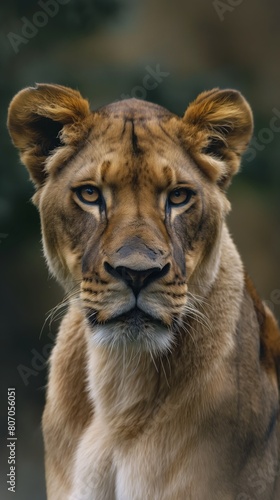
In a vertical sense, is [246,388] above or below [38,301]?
above

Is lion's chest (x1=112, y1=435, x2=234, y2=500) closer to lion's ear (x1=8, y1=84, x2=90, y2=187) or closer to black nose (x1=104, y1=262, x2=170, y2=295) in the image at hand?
black nose (x1=104, y1=262, x2=170, y2=295)

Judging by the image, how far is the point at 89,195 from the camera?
11.9 ft

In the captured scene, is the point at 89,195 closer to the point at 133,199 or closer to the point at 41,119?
the point at 133,199

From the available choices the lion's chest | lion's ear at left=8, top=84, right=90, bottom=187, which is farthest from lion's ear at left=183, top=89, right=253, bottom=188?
the lion's chest

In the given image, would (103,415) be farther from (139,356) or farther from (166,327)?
(166,327)

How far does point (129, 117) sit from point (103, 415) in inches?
40.1

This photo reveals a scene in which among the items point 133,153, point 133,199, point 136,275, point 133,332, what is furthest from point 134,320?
point 133,153

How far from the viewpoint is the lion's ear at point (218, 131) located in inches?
151

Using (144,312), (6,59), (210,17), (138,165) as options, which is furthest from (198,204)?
(210,17)

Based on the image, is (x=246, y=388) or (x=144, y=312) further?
(x=246, y=388)

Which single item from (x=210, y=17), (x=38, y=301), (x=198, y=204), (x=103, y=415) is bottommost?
(x=38, y=301)

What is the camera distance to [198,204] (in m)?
3.68

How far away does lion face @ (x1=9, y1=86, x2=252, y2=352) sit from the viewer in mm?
3400

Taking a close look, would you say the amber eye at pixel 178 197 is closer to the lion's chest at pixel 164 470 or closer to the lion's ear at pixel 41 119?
the lion's ear at pixel 41 119
